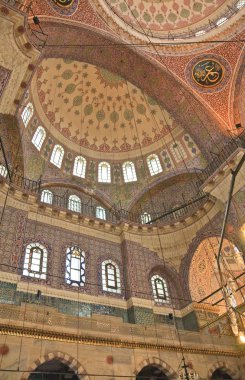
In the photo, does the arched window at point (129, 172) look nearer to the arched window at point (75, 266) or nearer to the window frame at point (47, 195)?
the window frame at point (47, 195)

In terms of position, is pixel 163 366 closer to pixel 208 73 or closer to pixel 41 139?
pixel 41 139

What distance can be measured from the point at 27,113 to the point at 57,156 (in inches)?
100.0

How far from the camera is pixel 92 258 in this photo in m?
12.7

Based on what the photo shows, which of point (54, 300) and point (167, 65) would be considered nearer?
point (54, 300)

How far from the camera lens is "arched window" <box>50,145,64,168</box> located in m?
15.0

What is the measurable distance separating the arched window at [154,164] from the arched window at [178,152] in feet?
3.14

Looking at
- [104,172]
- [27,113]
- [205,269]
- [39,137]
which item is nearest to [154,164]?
[104,172]

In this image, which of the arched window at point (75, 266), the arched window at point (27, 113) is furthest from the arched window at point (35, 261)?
the arched window at point (27, 113)

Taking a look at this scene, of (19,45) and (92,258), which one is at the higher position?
(19,45)

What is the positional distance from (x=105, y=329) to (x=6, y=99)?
24.0 feet

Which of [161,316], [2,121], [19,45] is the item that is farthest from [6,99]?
[161,316]

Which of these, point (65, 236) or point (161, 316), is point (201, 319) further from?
point (65, 236)

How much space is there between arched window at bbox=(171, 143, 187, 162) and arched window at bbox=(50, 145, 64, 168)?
18.6 feet

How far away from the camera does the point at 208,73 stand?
45.6ft
